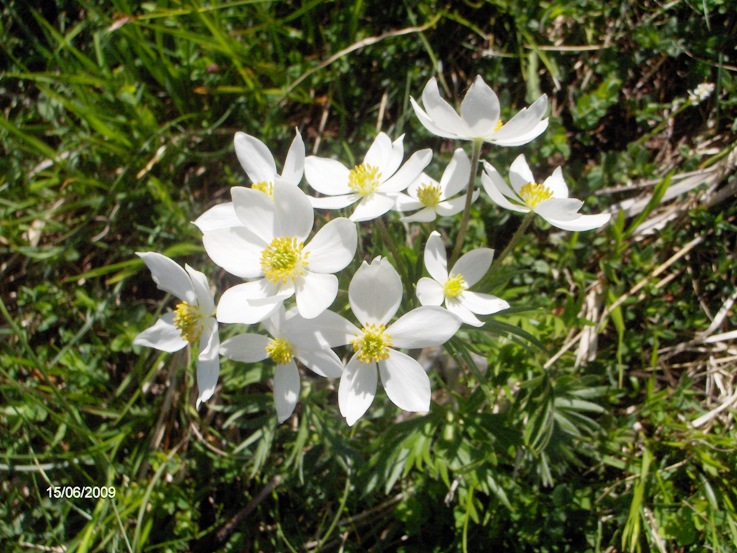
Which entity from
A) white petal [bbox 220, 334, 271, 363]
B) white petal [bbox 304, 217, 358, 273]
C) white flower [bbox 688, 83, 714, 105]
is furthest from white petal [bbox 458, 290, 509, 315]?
white flower [bbox 688, 83, 714, 105]

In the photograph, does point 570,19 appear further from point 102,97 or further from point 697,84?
point 102,97

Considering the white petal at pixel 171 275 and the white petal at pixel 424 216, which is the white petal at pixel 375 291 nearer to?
the white petal at pixel 424 216

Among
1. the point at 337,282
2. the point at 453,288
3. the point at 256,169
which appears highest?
the point at 256,169

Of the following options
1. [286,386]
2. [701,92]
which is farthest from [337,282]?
[701,92]

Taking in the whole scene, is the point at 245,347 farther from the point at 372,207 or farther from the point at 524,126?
the point at 524,126

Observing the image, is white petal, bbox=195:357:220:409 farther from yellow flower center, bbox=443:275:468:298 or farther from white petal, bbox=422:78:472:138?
white petal, bbox=422:78:472:138

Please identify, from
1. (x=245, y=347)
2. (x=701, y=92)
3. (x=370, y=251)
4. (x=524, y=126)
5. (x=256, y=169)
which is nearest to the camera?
(x=524, y=126)

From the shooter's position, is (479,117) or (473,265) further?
(473,265)
